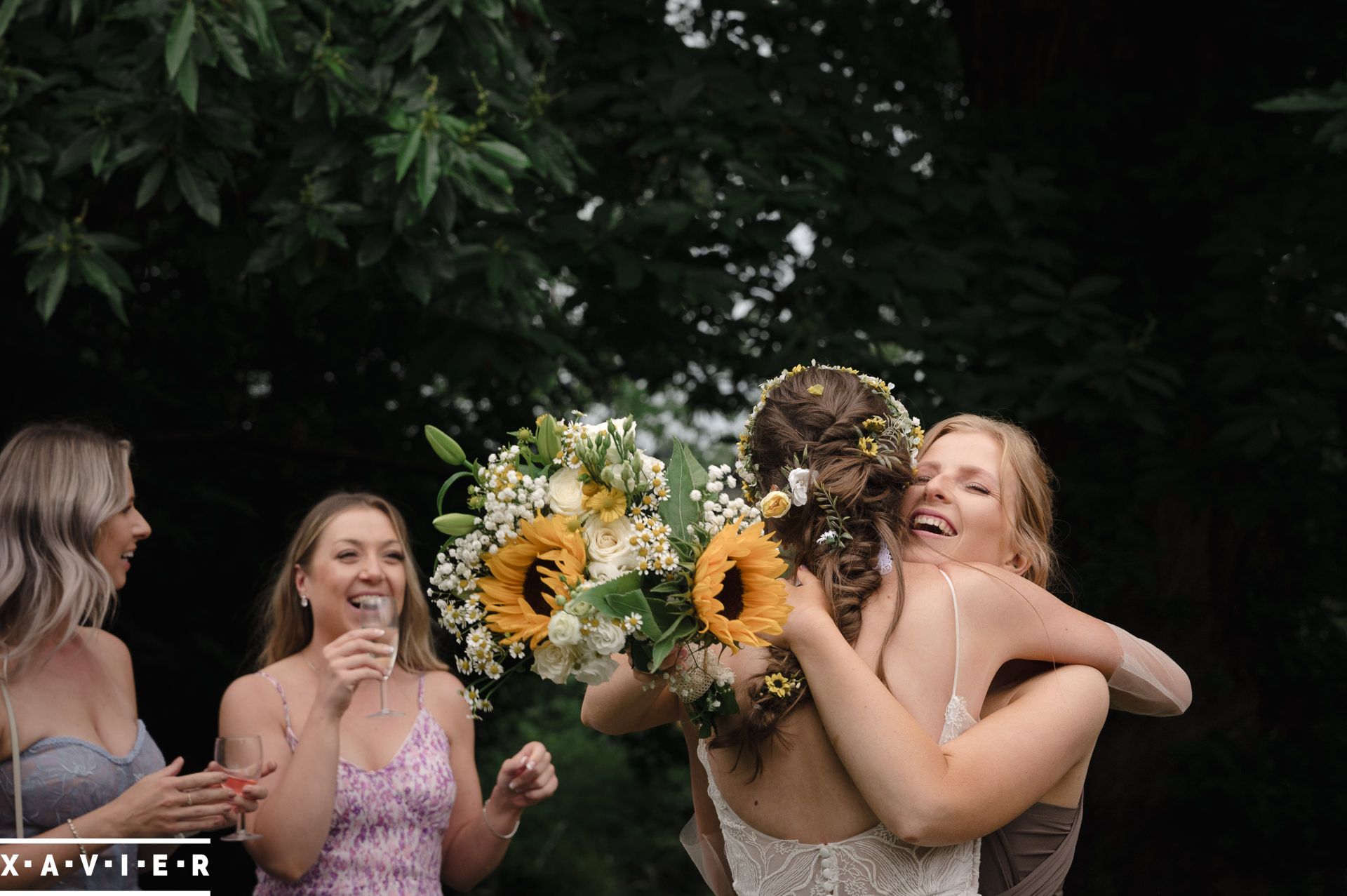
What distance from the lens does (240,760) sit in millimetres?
3035

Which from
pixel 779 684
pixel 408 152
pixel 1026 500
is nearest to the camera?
pixel 779 684

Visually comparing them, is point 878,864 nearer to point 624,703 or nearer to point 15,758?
point 624,703

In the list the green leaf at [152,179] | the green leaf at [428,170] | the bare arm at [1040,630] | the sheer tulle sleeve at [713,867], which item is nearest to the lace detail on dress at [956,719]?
the bare arm at [1040,630]

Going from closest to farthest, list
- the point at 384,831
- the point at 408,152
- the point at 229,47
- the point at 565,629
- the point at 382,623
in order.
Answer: the point at 565,629
the point at 382,623
the point at 384,831
the point at 229,47
the point at 408,152

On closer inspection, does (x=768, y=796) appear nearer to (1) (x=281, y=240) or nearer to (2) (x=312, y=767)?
(2) (x=312, y=767)

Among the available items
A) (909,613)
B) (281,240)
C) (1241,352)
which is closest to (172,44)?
(281,240)

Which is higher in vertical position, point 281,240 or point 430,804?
point 281,240

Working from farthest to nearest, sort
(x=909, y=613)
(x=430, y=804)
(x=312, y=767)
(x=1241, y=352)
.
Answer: (x=1241, y=352) → (x=430, y=804) → (x=312, y=767) → (x=909, y=613)

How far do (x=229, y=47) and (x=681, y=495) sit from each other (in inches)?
95.8

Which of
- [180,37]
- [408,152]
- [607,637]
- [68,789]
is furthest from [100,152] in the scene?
[607,637]

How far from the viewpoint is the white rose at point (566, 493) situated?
88.0 inches

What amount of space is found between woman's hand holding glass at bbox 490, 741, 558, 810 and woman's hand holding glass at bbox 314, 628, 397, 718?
1.40 feet

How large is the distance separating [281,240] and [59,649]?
1698 mm

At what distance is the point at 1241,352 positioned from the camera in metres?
5.29
